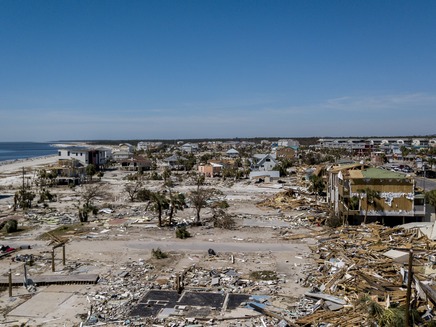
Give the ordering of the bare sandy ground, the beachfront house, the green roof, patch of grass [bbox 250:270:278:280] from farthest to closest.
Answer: the beachfront house
the green roof
patch of grass [bbox 250:270:278:280]
the bare sandy ground

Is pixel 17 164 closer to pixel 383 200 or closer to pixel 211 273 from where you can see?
pixel 383 200

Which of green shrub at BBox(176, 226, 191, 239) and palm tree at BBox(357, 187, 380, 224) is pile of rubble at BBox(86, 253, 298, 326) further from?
palm tree at BBox(357, 187, 380, 224)

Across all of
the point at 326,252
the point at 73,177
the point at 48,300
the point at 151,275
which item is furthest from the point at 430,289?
the point at 73,177

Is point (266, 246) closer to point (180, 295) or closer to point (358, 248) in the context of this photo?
point (358, 248)

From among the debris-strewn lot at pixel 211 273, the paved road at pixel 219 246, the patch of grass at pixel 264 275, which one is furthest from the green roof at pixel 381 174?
the patch of grass at pixel 264 275

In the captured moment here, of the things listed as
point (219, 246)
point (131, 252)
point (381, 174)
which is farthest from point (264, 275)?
point (381, 174)

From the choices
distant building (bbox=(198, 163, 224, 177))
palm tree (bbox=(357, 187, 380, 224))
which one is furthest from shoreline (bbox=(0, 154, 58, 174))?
palm tree (bbox=(357, 187, 380, 224))
